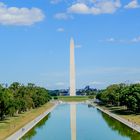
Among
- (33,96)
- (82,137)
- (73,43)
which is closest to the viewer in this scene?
(82,137)

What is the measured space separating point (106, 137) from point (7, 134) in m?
10.6

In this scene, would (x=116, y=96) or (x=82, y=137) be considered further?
(x=116, y=96)

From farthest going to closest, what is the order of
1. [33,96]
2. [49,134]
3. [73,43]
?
[73,43] → [33,96] → [49,134]

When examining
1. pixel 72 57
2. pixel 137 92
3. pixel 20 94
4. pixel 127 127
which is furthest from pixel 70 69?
pixel 127 127

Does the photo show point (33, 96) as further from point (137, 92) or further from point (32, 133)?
point (32, 133)

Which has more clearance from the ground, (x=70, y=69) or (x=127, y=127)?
(x=70, y=69)

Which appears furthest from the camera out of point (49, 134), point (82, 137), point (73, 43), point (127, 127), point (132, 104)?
point (73, 43)

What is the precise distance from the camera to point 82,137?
144ft

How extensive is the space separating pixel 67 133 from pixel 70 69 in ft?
315

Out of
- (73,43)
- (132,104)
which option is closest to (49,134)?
(132,104)

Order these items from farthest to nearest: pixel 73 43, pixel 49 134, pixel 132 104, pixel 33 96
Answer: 1. pixel 73 43
2. pixel 33 96
3. pixel 132 104
4. pixel 49 134

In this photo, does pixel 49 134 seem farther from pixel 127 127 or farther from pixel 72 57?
pixel 72 57

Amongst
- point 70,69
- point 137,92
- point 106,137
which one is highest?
point 70,69

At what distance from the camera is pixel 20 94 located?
Result: 82250mm
